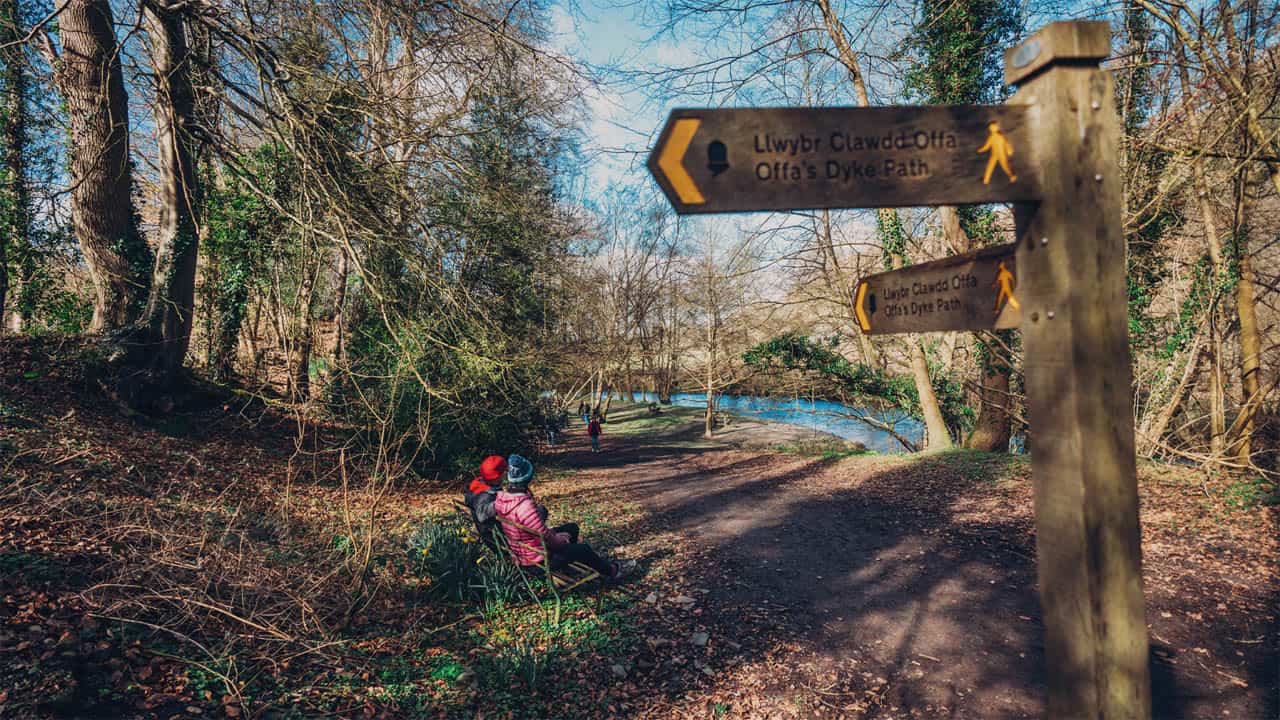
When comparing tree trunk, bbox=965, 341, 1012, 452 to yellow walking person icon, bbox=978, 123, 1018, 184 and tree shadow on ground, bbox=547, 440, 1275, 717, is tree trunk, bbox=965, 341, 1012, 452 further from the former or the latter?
yellow walking person icon, bbox=978, 123, 1018, 184

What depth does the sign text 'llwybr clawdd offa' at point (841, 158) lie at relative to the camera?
1744 millimetres

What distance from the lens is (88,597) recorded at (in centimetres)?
344

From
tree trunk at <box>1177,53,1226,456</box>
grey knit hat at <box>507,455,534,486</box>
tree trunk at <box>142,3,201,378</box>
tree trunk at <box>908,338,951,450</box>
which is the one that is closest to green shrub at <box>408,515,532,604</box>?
grey knit hat at <box>507,455,534,486</box>

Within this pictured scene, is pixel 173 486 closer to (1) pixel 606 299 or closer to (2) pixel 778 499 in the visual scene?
(2) pixel 778 499

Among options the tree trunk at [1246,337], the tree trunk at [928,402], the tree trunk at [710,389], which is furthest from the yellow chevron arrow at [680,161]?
the tree trunk at [710,389]

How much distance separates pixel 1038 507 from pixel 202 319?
14.6m

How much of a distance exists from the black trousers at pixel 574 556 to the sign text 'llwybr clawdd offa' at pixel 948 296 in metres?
3.61

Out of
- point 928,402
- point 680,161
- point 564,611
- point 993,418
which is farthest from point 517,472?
point 993,418

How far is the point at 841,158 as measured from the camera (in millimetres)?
1780

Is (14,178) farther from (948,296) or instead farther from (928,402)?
(928,402)

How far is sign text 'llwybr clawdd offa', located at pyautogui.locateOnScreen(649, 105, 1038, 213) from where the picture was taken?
1.74 meters

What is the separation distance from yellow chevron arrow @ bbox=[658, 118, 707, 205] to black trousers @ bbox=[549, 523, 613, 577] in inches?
159

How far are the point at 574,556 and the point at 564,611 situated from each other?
0.52 meters

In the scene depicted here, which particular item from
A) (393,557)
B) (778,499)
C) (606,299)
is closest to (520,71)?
(393,557)
